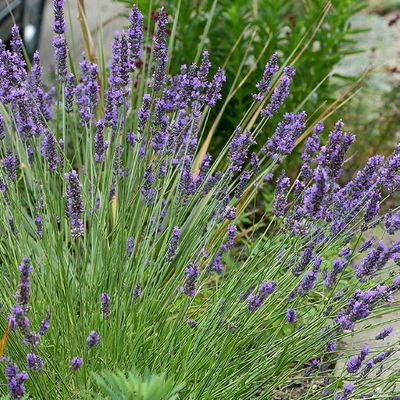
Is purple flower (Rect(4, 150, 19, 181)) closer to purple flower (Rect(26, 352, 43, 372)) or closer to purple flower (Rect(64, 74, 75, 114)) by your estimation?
purple flower (Rect(64, 74, 75, 114))

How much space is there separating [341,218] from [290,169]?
229 centimetres

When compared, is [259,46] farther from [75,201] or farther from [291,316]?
[75,201]

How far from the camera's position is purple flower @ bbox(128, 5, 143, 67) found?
9.66 feet

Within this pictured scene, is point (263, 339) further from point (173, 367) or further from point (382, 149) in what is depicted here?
point (382, 149)

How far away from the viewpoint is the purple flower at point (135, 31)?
2.95 metres

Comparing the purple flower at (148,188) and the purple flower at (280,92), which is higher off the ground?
the purple flower at (280,92)

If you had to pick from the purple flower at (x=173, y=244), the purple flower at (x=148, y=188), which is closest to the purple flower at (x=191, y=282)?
the purple flower at (x=173, y=244)

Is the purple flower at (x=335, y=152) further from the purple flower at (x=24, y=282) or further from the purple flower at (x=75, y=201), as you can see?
the purple flower at (x=24, y=282)

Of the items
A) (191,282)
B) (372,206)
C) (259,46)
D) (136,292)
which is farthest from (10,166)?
(259,46)

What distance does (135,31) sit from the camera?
2.97m

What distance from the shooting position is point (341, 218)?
274cm

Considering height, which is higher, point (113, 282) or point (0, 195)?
point (0, 195)

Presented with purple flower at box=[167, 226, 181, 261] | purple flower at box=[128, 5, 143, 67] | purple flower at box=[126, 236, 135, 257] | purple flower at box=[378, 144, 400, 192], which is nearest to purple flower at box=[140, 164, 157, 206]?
purple flower at box=[126, 236, 135, 257]

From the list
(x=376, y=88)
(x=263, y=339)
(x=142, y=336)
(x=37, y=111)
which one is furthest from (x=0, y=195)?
(x=376, y=88)
